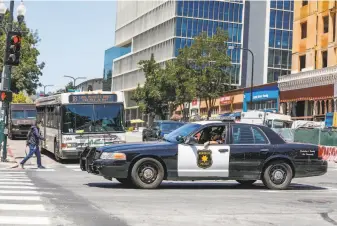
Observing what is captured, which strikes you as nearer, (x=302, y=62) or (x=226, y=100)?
(x=302, y=62)

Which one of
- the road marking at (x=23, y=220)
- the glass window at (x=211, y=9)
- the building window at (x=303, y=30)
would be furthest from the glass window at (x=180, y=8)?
the road marking at (x=23, y=220)

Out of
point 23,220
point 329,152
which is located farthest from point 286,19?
point 23,220

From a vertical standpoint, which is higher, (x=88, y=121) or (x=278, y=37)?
(x=278, y=37)

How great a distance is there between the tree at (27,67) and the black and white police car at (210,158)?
145ft

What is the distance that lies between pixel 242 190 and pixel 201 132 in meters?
1.70

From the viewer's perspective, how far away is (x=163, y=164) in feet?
44.9

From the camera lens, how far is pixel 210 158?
45.7 feet

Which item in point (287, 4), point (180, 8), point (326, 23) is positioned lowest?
point (326, 23)

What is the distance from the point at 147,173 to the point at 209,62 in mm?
39457

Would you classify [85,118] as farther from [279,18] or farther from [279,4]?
[279,18]

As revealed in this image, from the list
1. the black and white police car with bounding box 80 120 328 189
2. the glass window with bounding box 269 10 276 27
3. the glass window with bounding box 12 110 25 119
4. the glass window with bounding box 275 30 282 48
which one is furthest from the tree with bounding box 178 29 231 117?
the glass window with bounding box 269 10 276 27

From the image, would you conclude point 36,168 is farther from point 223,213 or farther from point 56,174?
point 223,213

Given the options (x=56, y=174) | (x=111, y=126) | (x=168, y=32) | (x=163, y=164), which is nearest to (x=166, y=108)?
(x=168, y=32)

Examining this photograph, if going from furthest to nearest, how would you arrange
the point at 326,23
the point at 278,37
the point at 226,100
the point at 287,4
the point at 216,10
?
the point at 216,10
the point at 287,4
the point at 278,37
the point at 226,100
the point at 326,23
